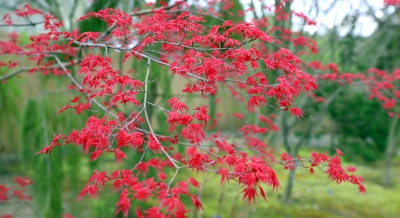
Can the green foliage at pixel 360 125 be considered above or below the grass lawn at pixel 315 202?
above

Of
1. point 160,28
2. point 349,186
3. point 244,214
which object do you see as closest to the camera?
point 160,28

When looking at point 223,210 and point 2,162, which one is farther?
point 2,162

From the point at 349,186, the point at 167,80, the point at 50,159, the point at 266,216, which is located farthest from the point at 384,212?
the point at 50,159

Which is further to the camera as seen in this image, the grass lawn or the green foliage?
the green foliage

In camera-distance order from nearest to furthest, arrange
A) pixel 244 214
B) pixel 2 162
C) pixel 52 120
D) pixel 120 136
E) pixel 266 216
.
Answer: pixel 120 136, pixel 52 120, pixel 244 214, pixel 266 216, pixel 2 162

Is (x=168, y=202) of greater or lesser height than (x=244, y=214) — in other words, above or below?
above

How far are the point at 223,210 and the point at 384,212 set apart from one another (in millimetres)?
1789

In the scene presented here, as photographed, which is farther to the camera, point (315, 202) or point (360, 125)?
point (360, 125)

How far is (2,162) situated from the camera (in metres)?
5.45

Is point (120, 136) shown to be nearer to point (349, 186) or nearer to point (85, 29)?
point (85, 29)

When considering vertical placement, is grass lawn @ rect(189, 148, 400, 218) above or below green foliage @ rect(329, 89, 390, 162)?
below

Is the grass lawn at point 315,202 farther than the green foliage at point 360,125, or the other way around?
the green foliage at point 360,125

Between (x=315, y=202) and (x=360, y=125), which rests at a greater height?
(x=360, y=125)

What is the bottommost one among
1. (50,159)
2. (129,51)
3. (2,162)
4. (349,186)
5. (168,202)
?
(2,162)
